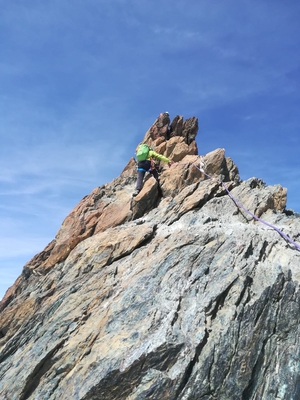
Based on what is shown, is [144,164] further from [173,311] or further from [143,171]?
[173,311]

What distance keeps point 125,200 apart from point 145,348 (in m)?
14.7

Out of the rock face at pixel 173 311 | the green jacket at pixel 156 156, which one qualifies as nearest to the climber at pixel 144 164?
the green jacket at pixel 156 156

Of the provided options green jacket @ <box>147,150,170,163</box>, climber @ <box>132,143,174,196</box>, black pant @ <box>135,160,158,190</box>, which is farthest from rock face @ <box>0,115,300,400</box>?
green jacket @ <box>147,150,170,163</box>

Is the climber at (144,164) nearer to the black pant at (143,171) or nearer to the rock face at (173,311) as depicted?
the black pant at (143,171)

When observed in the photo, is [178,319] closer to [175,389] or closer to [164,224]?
[175,389]

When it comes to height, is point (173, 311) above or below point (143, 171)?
below


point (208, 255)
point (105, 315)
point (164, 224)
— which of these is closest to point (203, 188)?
point (164, 224)

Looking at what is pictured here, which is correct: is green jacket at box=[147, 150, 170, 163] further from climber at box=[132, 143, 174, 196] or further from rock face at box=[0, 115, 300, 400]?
rock face at box=[0, 115, 300, 400]

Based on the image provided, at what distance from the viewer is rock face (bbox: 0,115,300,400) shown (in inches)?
438

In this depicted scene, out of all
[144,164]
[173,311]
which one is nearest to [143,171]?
[144,164]

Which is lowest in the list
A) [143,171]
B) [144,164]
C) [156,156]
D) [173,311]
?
[173,311]

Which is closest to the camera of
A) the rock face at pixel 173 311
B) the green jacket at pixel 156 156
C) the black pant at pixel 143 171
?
the rock face at pixel 173 311

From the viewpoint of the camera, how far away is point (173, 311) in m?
12.5

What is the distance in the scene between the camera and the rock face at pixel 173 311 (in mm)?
11117
